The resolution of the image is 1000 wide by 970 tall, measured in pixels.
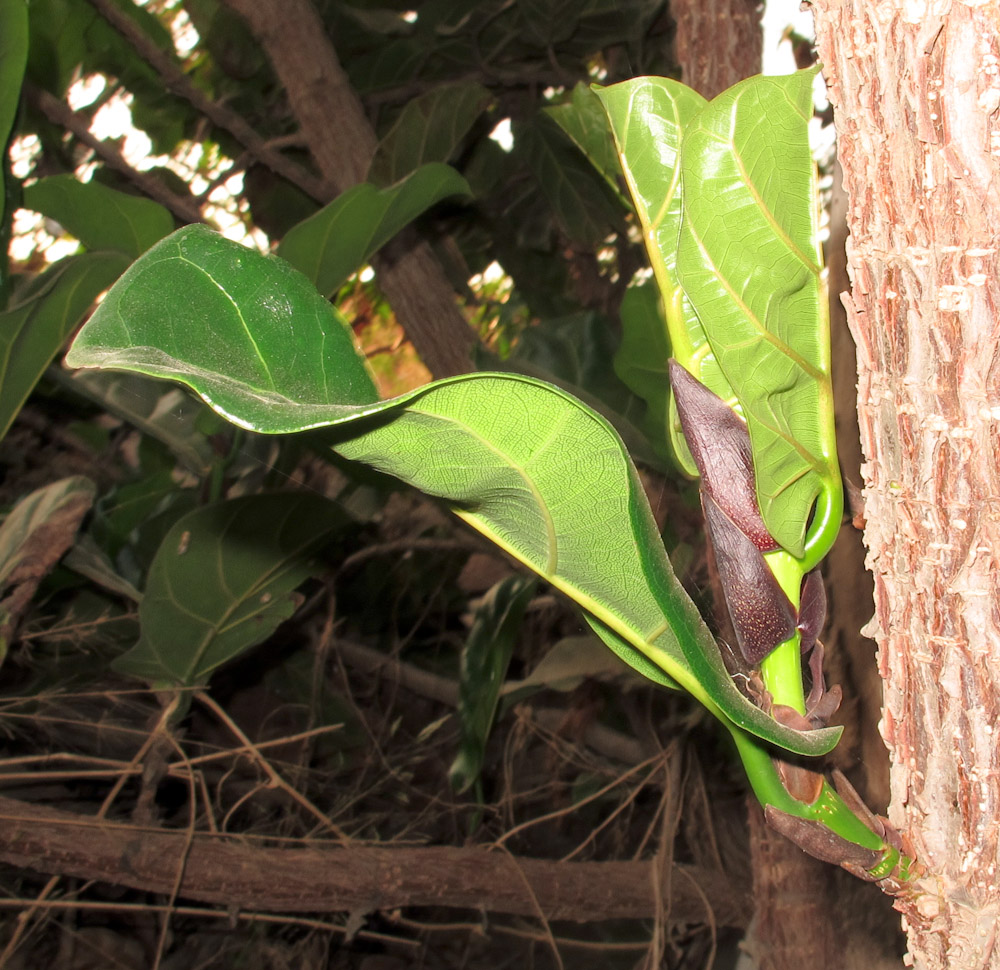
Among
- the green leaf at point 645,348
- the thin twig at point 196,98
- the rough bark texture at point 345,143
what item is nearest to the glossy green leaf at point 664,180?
the green leaf at point 645,348

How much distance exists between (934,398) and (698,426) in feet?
0.21

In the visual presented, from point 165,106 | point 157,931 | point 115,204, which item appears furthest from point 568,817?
point 165,106

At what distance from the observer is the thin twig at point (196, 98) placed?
103cm

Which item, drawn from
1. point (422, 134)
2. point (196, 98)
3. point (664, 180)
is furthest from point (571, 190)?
point (664, 180)

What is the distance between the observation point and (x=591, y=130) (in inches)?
17.9

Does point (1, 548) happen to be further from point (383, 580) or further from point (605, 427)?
point (605, 427)

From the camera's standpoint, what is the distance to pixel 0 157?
0.72 m

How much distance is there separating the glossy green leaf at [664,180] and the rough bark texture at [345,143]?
2.50ft

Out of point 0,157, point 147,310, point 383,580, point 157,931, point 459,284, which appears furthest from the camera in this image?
point 459,284

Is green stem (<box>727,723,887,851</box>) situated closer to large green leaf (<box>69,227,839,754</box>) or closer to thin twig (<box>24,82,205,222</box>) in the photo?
large green leaf (<box>69,227,839,754</box>)

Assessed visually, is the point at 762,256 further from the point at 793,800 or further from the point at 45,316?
the point at 45,316

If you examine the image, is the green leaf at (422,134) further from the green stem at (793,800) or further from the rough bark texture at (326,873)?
the green stem at (793,800)

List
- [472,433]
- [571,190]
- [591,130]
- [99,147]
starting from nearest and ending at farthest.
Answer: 1. [472,433]
2. [591,130]
3. [99,147]
4. [571,190]

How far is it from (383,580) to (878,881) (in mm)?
1072
